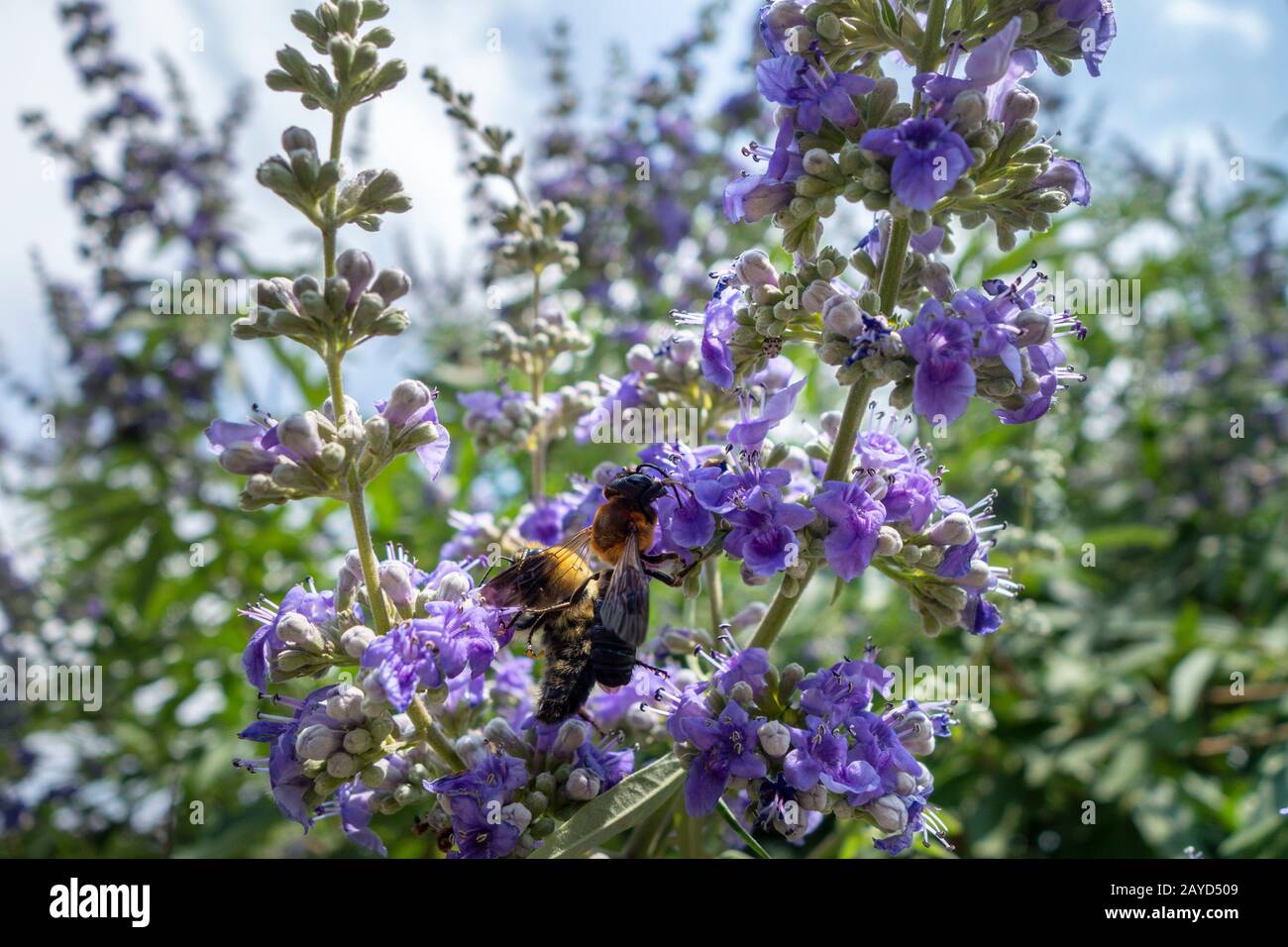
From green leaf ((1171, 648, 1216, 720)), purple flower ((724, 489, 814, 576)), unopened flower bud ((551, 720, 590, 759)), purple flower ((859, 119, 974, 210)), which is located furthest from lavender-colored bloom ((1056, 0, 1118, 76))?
green leaf ((1171, 648, 1216, 720))

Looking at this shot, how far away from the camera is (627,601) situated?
7.52ft

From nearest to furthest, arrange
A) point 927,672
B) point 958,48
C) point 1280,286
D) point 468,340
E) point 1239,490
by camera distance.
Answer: point 958,48
point 927,672
point 468,340
point 1239,490
point 1280,286

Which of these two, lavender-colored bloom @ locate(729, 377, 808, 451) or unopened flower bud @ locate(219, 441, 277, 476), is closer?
unopened flower bud @ locate(219, 441, 277, 476)

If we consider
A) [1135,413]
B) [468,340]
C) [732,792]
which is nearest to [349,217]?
[732,792]

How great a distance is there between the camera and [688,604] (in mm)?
2918

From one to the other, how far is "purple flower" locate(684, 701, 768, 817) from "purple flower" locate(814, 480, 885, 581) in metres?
0.39

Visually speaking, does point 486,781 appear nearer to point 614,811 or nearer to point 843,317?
point 614,811

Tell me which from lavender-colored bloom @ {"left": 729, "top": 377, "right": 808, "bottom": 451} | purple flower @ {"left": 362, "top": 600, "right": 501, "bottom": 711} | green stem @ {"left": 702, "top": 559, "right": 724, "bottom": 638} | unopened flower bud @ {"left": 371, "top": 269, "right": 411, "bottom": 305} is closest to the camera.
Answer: purple flower @ {"left": 362, "top": 600, "right": 501, "bottom": 711}

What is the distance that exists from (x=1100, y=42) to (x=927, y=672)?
2.16 meters

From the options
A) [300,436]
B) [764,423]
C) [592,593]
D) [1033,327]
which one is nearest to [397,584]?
[300,436]

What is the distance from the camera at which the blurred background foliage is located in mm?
4609

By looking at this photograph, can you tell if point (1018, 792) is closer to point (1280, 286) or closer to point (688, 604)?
point (688, 604)

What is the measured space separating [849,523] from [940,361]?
0.40 m

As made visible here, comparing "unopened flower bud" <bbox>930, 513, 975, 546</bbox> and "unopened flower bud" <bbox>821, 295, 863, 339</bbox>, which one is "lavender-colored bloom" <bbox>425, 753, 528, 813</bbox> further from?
"unopened flower bud" <bbox>821, 295, 863, 339</bbox>
